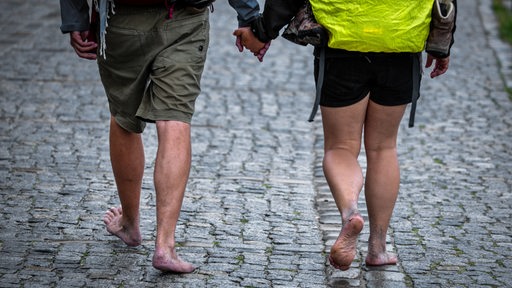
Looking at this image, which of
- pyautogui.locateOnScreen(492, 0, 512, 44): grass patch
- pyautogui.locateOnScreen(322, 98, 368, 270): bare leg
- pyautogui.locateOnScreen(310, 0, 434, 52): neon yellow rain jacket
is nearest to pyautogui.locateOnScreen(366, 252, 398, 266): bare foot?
pyautogui.locateOnScreen(322, 98, 368, 270): bare leg

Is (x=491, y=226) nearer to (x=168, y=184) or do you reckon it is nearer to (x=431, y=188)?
(x=431, y=188)

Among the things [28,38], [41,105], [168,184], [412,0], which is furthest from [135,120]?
[28,38]

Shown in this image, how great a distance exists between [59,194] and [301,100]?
10.4ft

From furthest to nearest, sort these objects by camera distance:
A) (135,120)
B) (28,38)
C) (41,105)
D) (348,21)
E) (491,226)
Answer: (28,38)
(41,105)
(491,226)
(135,120)
(348,21)

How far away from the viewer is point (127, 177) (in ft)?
17.0

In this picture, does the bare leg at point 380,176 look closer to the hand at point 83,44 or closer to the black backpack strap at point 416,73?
the black backpack strap at point 416,73

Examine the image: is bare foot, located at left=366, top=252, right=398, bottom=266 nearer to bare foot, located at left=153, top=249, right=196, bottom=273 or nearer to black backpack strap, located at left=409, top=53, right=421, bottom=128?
black backpack strap, located at left=409, top=53, right=421, bottom=128

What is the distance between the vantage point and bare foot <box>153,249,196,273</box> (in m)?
4.75

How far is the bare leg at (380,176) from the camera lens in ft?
16.4

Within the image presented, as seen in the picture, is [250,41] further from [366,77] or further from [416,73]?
[416,73]

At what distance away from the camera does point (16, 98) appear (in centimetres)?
862

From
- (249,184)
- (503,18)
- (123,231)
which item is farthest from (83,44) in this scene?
(503,18)

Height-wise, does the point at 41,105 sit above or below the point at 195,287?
below

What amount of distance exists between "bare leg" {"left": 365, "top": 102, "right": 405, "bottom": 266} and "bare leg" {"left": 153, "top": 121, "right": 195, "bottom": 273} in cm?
88
